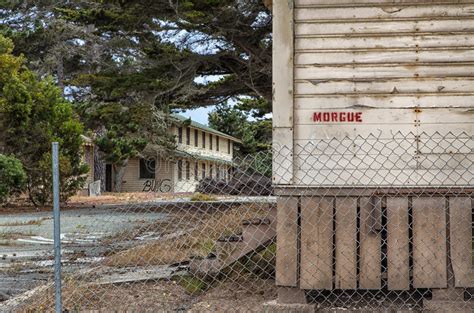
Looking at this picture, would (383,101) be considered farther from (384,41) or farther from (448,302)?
(448,302)

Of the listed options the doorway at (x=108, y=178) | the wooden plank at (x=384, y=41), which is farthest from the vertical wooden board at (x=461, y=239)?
the doorway at (x=108, y=178)

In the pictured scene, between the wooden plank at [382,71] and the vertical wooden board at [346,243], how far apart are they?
112 cm

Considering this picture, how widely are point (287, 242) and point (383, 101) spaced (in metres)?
1.54

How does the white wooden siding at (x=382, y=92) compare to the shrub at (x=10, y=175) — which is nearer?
the white wooden siding at (x=382, y=92)

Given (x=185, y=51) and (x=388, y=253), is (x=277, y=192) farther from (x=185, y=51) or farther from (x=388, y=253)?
(x=185, y=51)

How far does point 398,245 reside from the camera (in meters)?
5.49

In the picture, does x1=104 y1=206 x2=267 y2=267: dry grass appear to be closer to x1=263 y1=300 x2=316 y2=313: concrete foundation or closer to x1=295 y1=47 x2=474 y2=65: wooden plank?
x1=263 y1=300 x2=316 y2=313: concrete foundation

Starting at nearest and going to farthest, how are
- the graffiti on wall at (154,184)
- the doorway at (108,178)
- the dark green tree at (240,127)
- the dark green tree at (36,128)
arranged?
the dark green tree at (36,128)
the graffiti on wall at (154,184)
the doorway at (108,178)
the dark green tree at (240,127)

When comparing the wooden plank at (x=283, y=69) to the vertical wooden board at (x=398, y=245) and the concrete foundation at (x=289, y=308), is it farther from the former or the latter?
the concrete foundation at (x=289, y=308)

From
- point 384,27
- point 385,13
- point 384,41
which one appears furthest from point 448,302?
point 385,13

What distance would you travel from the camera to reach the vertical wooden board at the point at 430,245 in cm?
546

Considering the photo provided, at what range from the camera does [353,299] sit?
19.3ft

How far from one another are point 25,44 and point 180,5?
2089cm

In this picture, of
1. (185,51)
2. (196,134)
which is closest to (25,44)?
(196,134)
